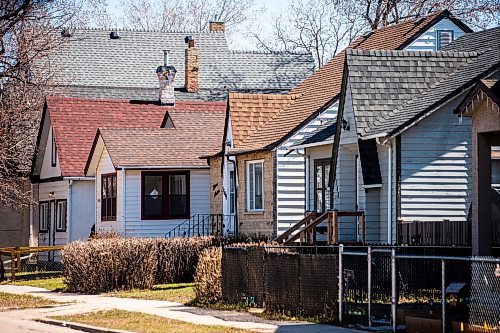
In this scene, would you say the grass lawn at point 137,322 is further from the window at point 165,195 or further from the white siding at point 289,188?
the window at point 165,195

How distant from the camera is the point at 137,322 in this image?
21.8 m

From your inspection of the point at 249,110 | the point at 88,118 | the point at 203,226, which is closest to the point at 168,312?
the point at 249,110

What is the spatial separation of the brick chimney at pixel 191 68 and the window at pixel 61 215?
1271cm

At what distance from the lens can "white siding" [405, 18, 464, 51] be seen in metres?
36.1

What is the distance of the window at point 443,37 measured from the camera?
1423 inches

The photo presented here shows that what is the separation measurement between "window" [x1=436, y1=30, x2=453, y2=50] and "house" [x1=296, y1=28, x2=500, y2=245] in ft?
16.7

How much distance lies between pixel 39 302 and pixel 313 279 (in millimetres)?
9939

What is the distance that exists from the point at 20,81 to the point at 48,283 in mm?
9817

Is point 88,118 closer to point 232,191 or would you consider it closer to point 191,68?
point 191,68

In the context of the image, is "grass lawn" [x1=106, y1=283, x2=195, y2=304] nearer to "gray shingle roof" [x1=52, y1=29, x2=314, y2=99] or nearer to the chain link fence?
the chain link fence

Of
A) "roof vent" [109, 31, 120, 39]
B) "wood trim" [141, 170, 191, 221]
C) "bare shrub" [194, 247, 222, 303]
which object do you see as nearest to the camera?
"bare shrub" [194, 247, 222, 303]

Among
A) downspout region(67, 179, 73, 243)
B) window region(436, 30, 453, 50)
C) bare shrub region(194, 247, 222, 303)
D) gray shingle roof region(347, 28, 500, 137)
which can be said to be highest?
window region(436, 30, 453, 50)

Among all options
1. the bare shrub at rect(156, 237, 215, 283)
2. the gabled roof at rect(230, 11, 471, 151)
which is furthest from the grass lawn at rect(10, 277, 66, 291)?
the gabled roof at rect(230, 11, 471, 151)

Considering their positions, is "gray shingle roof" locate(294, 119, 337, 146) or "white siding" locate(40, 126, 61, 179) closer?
"gray shingle roof" locate(294, 119, 337, 146)
